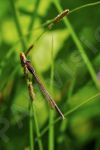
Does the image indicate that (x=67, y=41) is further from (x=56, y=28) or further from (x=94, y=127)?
(x=94, y=127)

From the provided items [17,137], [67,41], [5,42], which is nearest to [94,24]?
[67,41]

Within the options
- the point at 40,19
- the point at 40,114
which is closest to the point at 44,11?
the point at 40,19

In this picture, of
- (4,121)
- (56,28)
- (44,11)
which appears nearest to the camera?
(4,121)

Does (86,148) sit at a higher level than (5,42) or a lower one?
lower

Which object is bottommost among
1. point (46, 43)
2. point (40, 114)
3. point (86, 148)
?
point (86, 148)

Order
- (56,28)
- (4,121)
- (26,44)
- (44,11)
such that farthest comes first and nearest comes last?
1. (44,11)
2. (56,28)
3. (4,121)
4. (26,44)

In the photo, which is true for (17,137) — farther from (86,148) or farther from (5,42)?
(5,42)

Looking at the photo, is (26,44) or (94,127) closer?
(26,44)
